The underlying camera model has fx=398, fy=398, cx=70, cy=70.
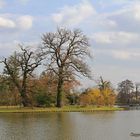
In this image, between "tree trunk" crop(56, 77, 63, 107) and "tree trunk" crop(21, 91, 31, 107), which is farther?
"tree trunk" crop(56, 77, 63, 107)

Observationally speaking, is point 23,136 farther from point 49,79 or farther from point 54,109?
point 49,79

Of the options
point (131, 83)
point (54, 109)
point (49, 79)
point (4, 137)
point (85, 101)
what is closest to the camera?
point (4, 137)

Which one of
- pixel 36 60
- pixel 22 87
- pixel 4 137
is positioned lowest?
pixel 4 137

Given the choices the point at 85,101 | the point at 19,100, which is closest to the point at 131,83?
the point at 85,101

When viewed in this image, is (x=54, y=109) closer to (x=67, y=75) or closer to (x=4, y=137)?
(x=67, y=75)

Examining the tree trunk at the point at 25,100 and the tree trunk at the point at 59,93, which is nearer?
the tree trunk at the point at 25,100

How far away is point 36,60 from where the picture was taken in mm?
62781

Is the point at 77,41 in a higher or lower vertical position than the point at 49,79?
higher

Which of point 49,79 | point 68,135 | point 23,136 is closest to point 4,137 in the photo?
point 23,136

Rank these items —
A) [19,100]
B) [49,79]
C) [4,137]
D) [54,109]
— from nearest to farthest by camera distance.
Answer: [4,137] < [54,109] < [49,79] < [19,100]

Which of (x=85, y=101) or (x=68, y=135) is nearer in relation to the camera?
(x=68, y=135)

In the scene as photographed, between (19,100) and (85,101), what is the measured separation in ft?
41.8

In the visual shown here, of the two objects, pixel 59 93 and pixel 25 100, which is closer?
pixel 25 100

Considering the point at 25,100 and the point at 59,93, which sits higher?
the point at 59,93
